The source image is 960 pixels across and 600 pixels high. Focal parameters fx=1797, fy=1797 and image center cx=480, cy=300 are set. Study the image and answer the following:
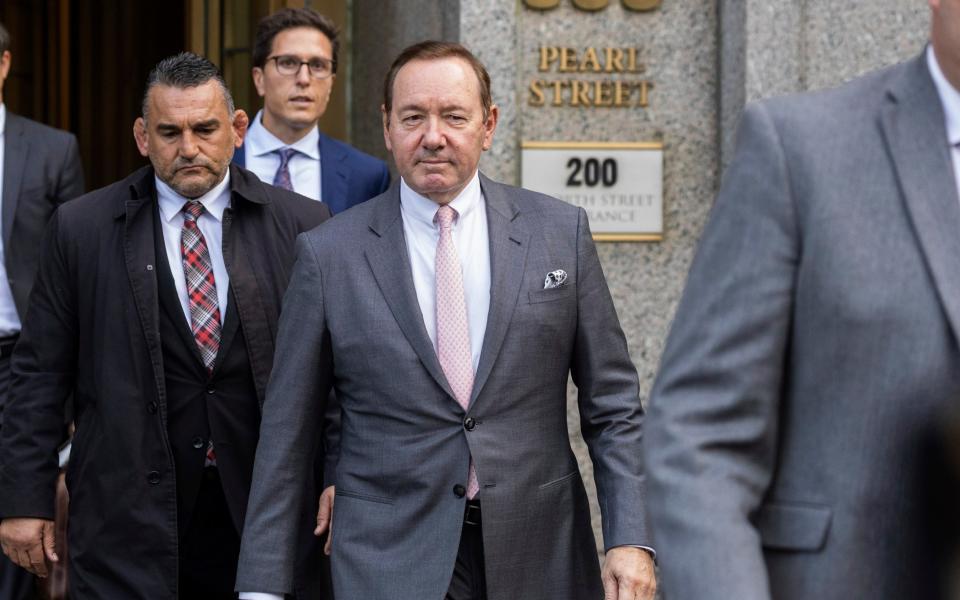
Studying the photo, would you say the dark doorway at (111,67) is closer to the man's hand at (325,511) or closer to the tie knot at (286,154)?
the tie knot at (286,154)

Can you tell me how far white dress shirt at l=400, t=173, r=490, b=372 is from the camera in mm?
4551

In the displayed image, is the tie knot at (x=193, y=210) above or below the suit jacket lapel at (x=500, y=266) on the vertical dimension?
above

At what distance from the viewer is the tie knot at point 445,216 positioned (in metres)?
4.66

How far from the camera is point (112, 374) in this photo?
5277 millimetres

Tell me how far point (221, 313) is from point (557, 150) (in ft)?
8.81

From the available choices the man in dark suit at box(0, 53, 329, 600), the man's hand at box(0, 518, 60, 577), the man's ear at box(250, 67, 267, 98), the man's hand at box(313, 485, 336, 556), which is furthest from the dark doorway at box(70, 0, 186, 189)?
the man's hand at box(313, 485, 336, 556)

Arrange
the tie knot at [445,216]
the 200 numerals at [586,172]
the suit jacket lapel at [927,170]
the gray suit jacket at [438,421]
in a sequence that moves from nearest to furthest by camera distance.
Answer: the suit jacket lapel at [927,170] → the gray suit jacket at [438,421] → the tie knot at [445,216] → the 200 numerals at [586,172]

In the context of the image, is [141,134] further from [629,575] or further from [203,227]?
[629,575]

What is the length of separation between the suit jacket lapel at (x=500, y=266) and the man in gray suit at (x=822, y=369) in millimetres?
1679

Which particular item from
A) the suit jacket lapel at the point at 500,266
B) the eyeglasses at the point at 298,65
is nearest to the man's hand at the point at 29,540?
the suit jacket lapel at the point at 500,266

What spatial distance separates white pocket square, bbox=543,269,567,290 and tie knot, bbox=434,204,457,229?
29cm

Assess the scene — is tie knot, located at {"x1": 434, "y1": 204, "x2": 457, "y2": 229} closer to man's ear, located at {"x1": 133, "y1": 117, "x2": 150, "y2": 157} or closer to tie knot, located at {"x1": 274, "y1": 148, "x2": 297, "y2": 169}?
man's ear, located at {"x1": 133, "y1": 117, "x2": 150, "y2": 157}

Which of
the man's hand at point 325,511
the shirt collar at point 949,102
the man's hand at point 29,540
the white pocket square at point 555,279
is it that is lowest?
the man's hand at point 29,540

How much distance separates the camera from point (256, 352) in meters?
5.28
